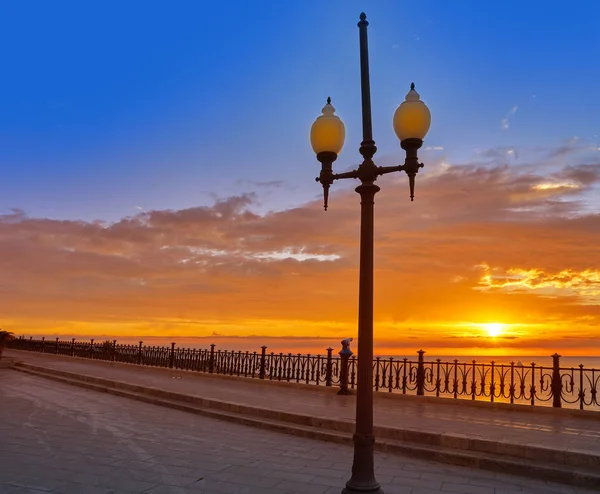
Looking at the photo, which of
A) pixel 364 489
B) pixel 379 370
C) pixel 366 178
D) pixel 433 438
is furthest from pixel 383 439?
pixel 379 370

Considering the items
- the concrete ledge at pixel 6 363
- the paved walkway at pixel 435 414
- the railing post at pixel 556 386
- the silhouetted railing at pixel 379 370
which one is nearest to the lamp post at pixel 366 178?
the paved walkway at pixel 435 414

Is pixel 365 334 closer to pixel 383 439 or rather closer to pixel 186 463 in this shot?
pixel 186 463

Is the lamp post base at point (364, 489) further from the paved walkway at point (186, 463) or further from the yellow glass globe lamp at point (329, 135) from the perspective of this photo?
the yellow glass globe lamp at point (329, 135)

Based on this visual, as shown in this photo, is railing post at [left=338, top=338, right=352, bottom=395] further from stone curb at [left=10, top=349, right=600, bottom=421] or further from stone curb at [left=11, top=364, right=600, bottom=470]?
stone curb at [left=11, top=364, right=600, bottom=470]

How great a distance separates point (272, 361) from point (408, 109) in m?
15.0

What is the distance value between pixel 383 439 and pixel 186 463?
12.3 ft

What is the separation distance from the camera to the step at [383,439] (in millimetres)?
7414

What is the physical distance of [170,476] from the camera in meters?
6.98

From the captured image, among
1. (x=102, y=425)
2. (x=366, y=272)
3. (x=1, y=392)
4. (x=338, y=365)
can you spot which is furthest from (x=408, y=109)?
(x=1, y=392)

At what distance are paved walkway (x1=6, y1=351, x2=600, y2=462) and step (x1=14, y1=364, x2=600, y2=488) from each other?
1.25ft

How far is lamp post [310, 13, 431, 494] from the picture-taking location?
593cm

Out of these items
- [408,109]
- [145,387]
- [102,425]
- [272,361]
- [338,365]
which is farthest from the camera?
[272,361]

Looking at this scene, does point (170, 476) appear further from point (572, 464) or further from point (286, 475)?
point (572, 464)

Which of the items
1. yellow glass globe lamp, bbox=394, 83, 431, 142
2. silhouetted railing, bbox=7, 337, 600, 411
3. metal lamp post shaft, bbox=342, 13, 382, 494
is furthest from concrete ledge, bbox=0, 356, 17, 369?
yellow glass globe lamp, bbox=394, 83, 431, 142
